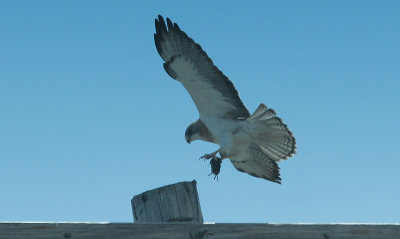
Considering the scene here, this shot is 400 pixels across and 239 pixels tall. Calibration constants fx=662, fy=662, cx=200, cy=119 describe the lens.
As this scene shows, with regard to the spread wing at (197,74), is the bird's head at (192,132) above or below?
below

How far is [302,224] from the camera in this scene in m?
3.28

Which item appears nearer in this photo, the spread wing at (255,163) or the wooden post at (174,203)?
the wooden post at (174,203)

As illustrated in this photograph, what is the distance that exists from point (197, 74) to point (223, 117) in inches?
23.5

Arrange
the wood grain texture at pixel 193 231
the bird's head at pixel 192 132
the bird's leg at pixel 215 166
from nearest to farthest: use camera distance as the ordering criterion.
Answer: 1. the wood grain texture at pixel 193 231
2. the bird's leg at pixel 215 166
3. the bird's head at pixel 192 132

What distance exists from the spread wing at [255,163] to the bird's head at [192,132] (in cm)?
49

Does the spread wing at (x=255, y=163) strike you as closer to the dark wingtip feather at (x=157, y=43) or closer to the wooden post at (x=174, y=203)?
the dark wingtip feather at (x=157, y=43)

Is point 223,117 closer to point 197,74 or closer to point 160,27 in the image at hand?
point 197,74

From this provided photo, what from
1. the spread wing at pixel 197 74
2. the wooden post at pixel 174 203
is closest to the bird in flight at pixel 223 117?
the spread wing at pixel 197 74

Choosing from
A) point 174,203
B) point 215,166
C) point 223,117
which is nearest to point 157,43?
point 223,117

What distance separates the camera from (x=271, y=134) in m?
7.24

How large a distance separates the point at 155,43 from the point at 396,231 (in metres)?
3.82

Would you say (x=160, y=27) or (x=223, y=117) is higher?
(x=160, y=27)

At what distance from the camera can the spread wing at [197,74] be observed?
21.7ft

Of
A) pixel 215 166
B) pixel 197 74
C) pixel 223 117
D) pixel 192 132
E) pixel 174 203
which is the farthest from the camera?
pixel 192 132
